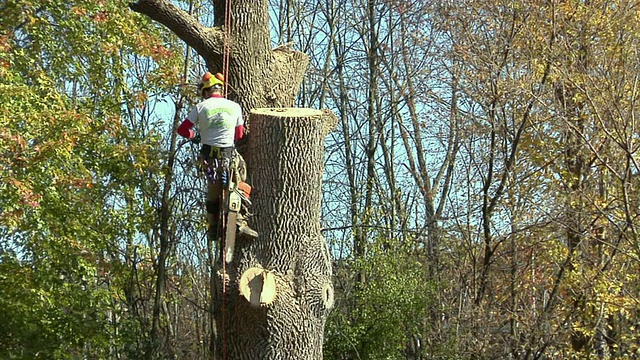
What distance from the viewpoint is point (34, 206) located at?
884 cm

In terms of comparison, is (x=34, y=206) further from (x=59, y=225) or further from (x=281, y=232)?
(x=281, y=232)

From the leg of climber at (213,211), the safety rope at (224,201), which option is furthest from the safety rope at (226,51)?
the leg of climber at (213,211)

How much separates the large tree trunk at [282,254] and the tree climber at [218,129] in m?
0.14

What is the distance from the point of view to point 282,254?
18.5ft

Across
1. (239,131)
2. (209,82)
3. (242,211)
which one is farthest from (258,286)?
(209,82)

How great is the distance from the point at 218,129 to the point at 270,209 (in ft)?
2.24

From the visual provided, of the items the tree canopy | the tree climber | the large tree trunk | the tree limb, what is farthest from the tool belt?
the tree canopy

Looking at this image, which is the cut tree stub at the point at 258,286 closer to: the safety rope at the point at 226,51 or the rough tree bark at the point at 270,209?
the rough tree bark at the point at 270,209

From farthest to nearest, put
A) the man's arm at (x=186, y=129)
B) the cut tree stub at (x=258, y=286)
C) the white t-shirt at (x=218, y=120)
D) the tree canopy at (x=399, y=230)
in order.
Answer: the tree canopy at (x=399, y=230)
the man's arm at (x=186, y=129)
the white t-shirt at (x=218, y=120)
the cut tree stub at (x=258, y=286)

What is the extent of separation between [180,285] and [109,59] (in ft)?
16.2

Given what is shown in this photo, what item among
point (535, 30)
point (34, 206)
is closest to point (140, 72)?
point (34, 206)

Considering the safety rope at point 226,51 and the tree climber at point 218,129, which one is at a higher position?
the safety rope at point 226,51

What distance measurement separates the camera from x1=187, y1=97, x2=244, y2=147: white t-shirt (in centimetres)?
561

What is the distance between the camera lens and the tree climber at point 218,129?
5.61 m
